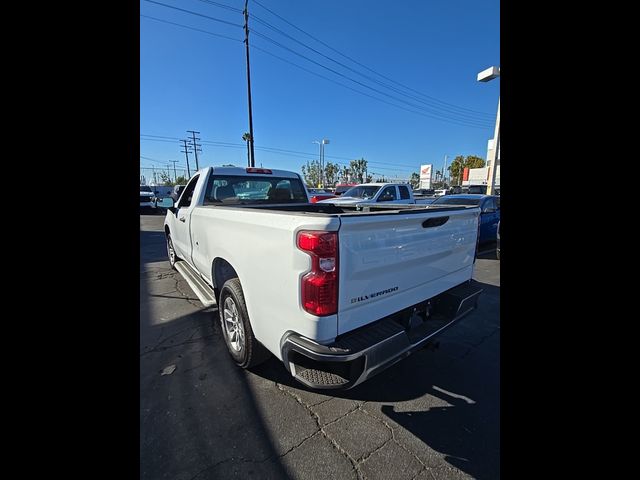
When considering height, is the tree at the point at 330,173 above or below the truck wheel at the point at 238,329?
above

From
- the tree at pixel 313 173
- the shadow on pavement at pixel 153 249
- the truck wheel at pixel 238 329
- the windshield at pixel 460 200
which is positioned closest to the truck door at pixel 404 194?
the windshield at pixel 460 200

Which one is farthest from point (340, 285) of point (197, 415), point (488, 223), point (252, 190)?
point (488, 223)

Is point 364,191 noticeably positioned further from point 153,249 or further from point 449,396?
point 449,396

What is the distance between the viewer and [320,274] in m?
1.76

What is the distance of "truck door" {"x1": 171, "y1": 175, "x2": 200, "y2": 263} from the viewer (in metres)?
4.25

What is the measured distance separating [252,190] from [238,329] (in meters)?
2.47

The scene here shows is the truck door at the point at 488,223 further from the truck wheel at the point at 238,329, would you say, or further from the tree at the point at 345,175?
the tree at the point at 345,175

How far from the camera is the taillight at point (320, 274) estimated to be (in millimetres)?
1735

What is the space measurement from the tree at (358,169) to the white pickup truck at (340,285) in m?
78.2

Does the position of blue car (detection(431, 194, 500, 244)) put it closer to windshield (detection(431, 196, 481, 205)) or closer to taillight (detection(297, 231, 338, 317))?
windshield (detection(431, 196, 481, 205))

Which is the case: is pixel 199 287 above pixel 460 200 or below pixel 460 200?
below
